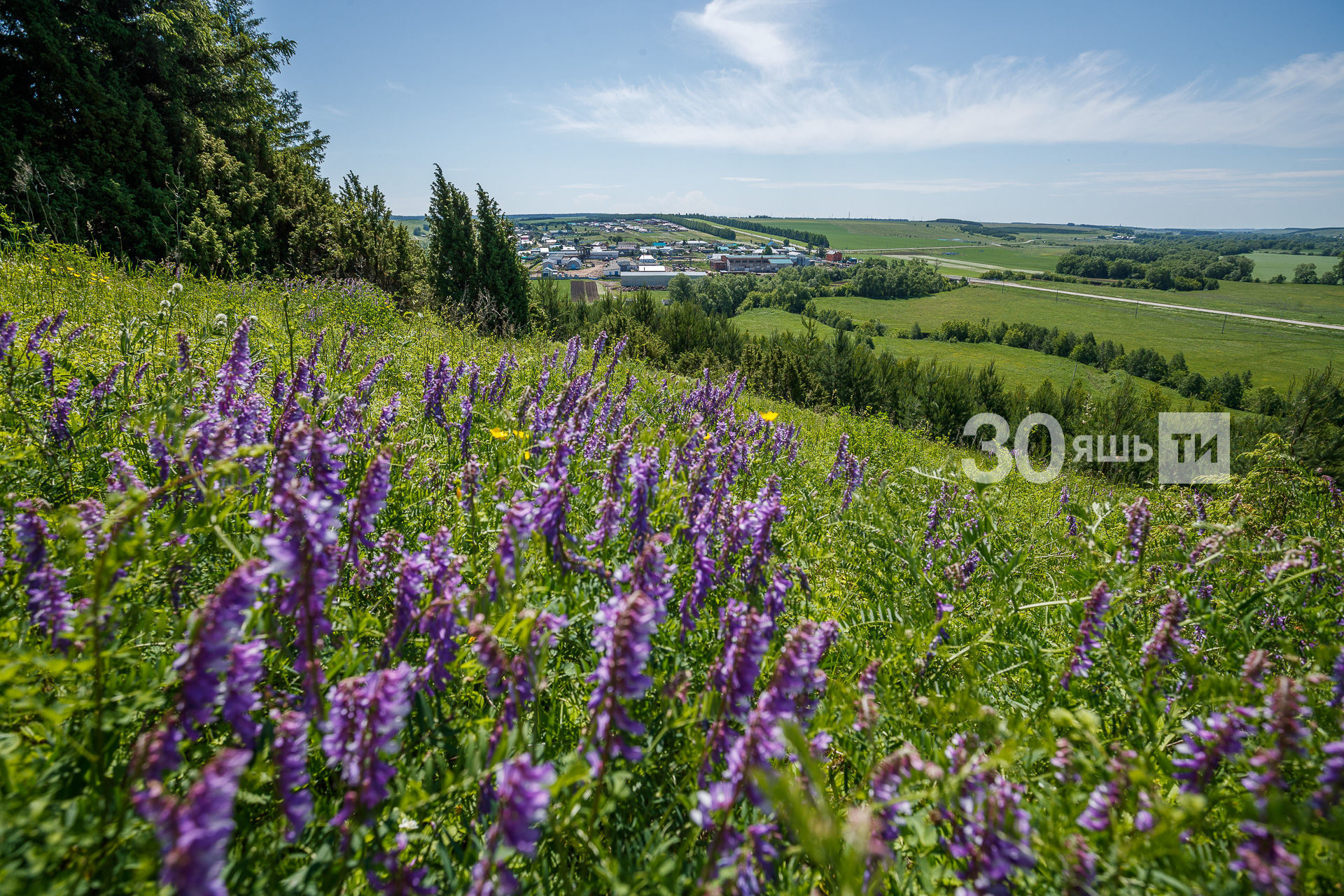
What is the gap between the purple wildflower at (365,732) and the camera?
4.37 ft

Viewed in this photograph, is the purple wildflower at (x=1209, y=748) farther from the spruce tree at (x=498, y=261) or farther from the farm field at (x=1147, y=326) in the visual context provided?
the farm field at (x=1147, y=326)

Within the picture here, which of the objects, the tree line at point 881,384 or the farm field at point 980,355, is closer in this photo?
the tree line at point 881,384

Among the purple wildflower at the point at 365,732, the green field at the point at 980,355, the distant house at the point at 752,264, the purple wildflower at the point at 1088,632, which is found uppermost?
the distant house at the point at 752,264

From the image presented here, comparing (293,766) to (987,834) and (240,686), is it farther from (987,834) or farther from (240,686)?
(987,834)

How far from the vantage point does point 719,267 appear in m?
152

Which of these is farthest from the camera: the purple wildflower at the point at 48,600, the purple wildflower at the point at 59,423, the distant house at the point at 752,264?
the distant house at the point at 752,264

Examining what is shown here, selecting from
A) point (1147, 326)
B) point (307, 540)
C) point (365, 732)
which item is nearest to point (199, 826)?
point (365, 732)

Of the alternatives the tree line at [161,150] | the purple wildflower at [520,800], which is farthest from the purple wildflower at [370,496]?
the tree line at [161,150]

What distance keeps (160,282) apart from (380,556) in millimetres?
11355

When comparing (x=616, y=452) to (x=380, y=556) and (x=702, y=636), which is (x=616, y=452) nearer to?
(x=702, y=636)

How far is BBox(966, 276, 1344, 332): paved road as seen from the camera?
99.0 m

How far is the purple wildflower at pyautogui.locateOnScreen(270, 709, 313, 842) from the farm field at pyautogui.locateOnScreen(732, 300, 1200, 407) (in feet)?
229

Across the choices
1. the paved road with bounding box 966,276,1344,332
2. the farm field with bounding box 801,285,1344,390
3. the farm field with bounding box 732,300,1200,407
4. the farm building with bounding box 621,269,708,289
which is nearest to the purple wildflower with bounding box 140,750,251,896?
the farm field with bounding box 732,300,1200,407

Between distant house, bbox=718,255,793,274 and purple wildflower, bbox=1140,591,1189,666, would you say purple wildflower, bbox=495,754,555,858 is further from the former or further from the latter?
distant house, bbox=718,255,793,274
